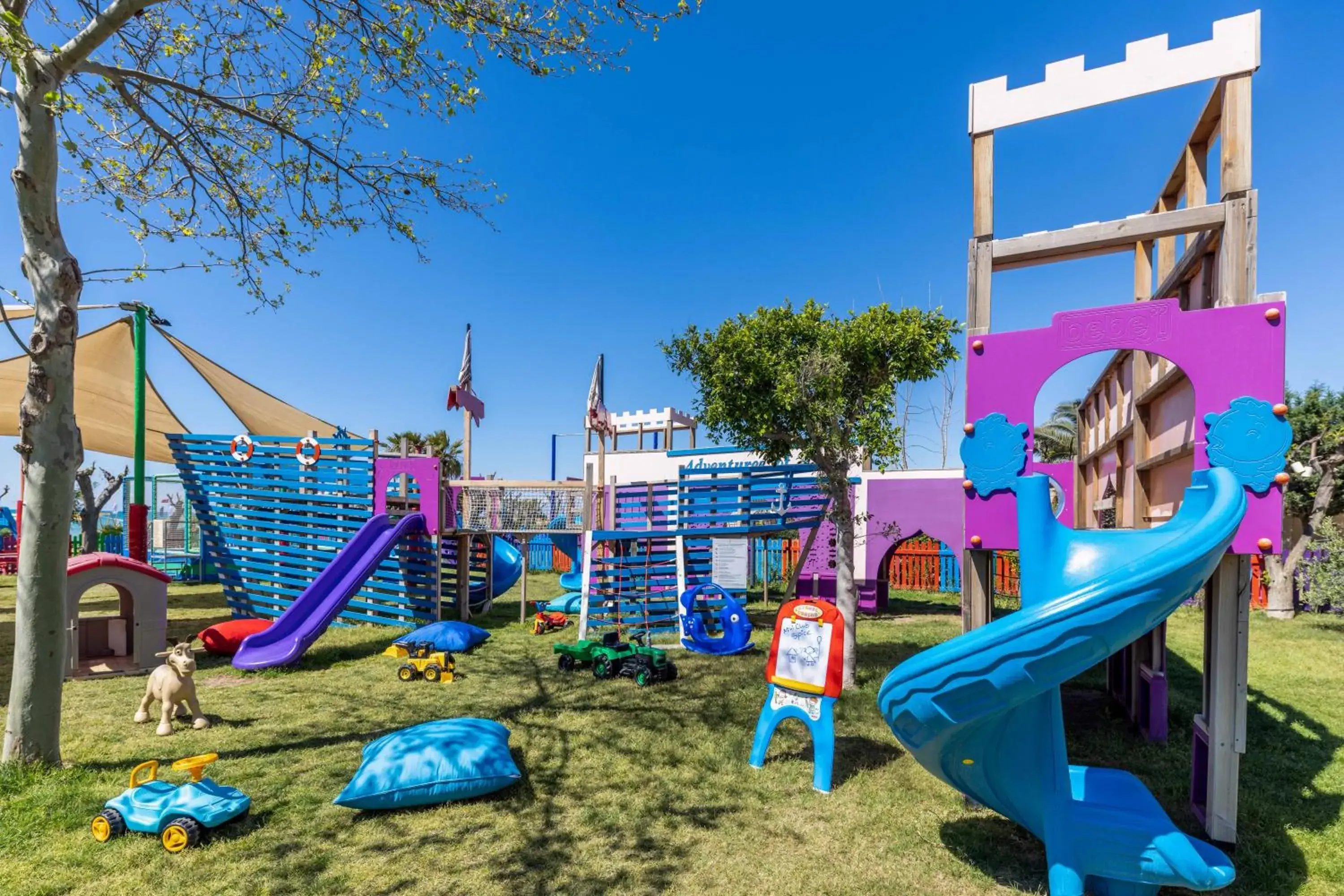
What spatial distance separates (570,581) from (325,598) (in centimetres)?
682

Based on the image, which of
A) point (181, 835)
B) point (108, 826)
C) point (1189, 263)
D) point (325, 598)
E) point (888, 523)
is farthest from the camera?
point (888, 523)

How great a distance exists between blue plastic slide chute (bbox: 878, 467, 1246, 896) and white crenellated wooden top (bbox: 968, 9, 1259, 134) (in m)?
2.86

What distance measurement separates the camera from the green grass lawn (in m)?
4.12

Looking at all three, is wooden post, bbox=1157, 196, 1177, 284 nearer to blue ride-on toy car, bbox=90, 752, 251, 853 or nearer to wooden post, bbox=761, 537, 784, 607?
blue ride-on toy car, bbox=90, 752, 251, 853

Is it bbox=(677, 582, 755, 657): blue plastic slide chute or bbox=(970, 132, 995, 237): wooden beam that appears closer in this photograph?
bbox=(970, 132, 995, 237): wooden beam

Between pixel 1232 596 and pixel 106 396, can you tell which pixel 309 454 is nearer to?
pixel 106 396

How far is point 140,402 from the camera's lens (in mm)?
12711

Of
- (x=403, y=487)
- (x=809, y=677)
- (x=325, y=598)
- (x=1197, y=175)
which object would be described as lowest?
(x=325, y=598)

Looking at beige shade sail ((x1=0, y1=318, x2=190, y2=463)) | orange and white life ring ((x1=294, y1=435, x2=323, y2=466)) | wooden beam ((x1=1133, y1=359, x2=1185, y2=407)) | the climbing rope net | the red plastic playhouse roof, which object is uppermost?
beige shade sail ((x1=0, y1=318, x2=190, y2=463))

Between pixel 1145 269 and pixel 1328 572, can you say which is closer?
pixel 1145 269

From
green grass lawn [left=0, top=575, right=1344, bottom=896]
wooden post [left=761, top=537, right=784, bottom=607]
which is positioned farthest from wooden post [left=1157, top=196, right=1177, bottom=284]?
wooden post [left=761, top=537, right=784, bottom=607]

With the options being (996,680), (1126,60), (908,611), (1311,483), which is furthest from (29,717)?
(1311,483)

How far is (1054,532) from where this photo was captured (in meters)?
3.80

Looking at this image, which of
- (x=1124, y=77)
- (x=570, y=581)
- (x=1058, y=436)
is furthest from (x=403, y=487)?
(x=1058, y=436)
